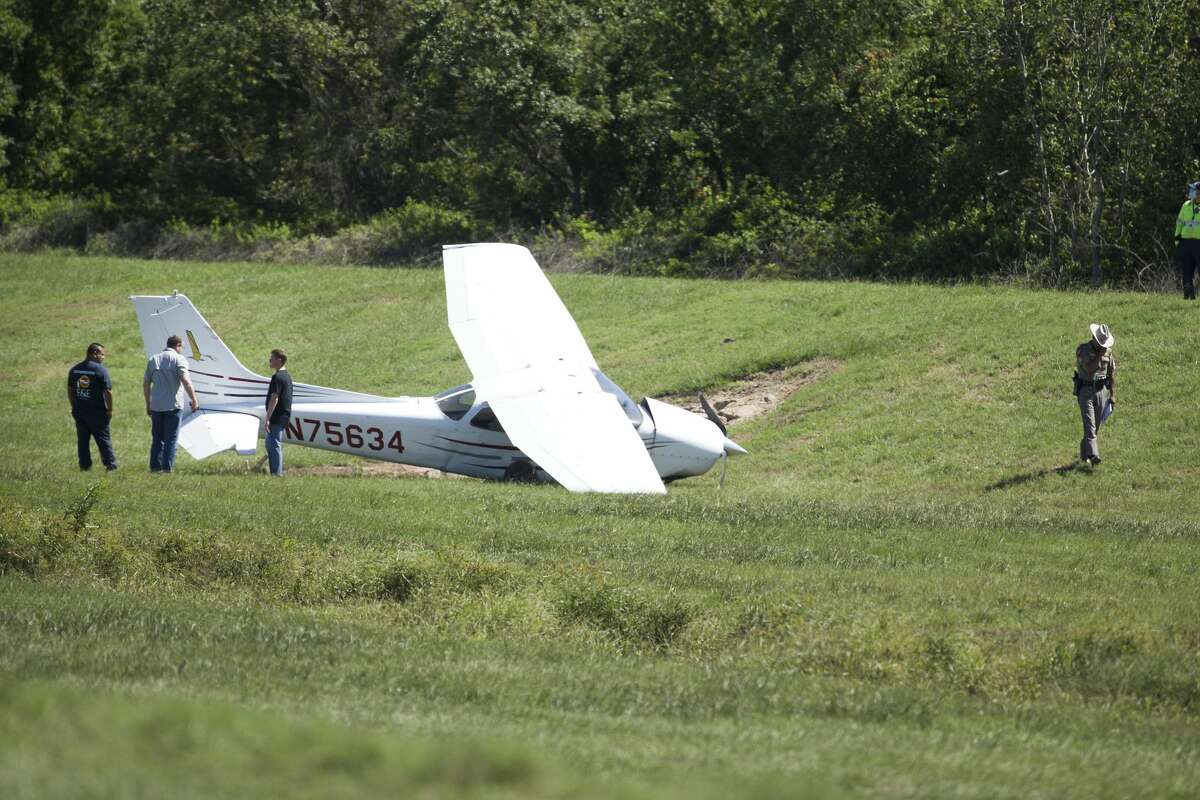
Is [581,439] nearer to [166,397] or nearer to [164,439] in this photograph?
[166,397]

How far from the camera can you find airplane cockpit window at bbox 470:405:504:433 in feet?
58.1

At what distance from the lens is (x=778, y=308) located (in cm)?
2797

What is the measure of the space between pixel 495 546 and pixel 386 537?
1039 mm

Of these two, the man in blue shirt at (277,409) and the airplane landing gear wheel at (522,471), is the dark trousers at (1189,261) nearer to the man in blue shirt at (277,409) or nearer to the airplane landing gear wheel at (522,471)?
the airplane landing gear wheel at (522,471)

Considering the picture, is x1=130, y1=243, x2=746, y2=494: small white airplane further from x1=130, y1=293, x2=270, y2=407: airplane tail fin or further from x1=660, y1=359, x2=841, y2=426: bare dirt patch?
x1=660, y1=359, x2=841, y2=426: bare dirt patch

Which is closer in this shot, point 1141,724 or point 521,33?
point 1141,724

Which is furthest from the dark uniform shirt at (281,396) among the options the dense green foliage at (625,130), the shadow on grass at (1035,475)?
the dense green foliage at (625,130)

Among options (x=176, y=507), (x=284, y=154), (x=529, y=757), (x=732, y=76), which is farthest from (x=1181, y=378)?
(x=284, y=154)

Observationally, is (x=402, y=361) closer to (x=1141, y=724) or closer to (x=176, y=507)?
(x=176, y=507)

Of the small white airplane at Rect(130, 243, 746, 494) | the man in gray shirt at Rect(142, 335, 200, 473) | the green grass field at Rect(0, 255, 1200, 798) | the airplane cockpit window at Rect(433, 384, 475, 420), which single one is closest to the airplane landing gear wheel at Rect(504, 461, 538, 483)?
the small white airplane at Rect(130, 243, 746, 494)

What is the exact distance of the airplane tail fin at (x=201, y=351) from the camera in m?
18.3

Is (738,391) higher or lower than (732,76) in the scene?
lower

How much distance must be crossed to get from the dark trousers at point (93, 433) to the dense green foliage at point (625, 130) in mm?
21408

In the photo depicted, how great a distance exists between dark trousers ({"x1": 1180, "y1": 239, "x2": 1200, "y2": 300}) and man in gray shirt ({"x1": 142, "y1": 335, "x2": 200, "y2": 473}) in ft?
53.0
